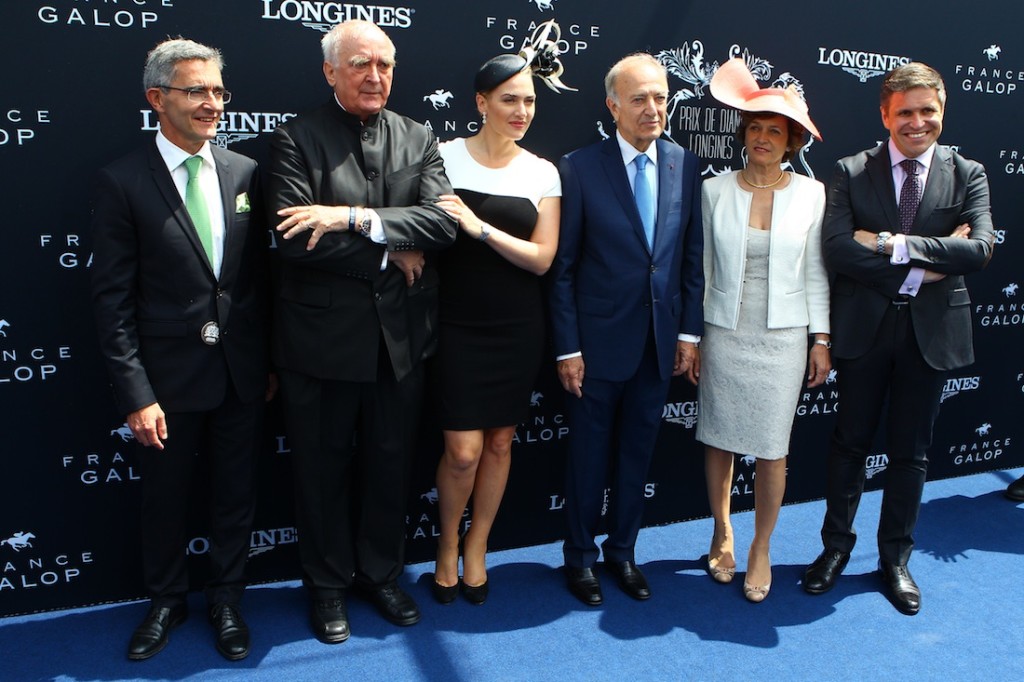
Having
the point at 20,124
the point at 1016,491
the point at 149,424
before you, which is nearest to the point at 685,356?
the point at 149,424

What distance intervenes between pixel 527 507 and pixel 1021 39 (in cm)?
333

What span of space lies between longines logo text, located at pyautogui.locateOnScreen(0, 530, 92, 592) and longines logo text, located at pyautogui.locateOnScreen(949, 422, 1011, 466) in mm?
4226

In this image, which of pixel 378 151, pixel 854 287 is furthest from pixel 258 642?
pixel 854 287

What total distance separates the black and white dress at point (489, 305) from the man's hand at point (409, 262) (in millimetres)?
204

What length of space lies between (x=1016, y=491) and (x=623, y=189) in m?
2.84

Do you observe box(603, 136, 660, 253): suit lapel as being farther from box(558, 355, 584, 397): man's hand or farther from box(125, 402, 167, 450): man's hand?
box(125, 402, 167, 450): man's hand

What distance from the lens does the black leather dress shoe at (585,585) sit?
3210 mm

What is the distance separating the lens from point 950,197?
308 centimetres

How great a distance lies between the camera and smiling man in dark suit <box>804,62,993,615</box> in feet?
9.91

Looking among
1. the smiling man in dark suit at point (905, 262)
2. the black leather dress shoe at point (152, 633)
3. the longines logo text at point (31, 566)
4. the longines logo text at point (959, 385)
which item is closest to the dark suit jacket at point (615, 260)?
the smiling man in dark suit at point (905, 262)

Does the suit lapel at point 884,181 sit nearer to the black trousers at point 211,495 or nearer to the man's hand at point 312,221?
the man's hand at point 312,221

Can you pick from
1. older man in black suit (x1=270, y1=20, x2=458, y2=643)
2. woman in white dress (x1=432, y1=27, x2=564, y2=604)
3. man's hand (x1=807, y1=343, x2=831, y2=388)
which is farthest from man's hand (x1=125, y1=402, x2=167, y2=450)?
man's hand (x1=807, y1=343, x2=831, y2=388)

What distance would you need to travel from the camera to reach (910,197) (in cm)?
309

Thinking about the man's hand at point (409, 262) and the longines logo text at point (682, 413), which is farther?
the longines logo text at point (682, 413)
